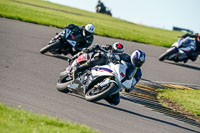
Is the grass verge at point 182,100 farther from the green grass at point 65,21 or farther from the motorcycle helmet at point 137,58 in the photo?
the green grass at point 65,21

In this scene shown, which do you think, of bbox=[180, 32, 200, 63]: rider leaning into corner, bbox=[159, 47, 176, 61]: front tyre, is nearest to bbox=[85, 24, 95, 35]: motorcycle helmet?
bbox=[159, 47, 176, 61]: front tyre

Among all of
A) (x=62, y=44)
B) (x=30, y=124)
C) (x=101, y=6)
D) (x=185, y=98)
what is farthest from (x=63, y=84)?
(x=101, y=6)

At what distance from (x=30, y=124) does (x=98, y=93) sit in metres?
2.76

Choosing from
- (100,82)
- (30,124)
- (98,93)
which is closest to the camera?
(30,124)

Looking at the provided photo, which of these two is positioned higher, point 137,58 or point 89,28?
point 89,28

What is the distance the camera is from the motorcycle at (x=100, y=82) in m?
8.15

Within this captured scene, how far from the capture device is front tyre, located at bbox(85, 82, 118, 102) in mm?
7975

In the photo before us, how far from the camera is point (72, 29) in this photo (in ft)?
45.6

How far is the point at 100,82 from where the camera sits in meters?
8.52

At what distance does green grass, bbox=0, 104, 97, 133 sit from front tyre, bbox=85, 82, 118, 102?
190 centimetres

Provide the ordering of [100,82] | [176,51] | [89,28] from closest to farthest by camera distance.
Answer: [100,82] < [89,28] < [176,51]

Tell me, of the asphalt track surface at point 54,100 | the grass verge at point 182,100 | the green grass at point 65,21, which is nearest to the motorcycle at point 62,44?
the asphalt track surface at point 54,100

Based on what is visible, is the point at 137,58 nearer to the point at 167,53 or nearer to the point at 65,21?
the point at 167,53

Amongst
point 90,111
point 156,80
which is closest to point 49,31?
point 156,80
